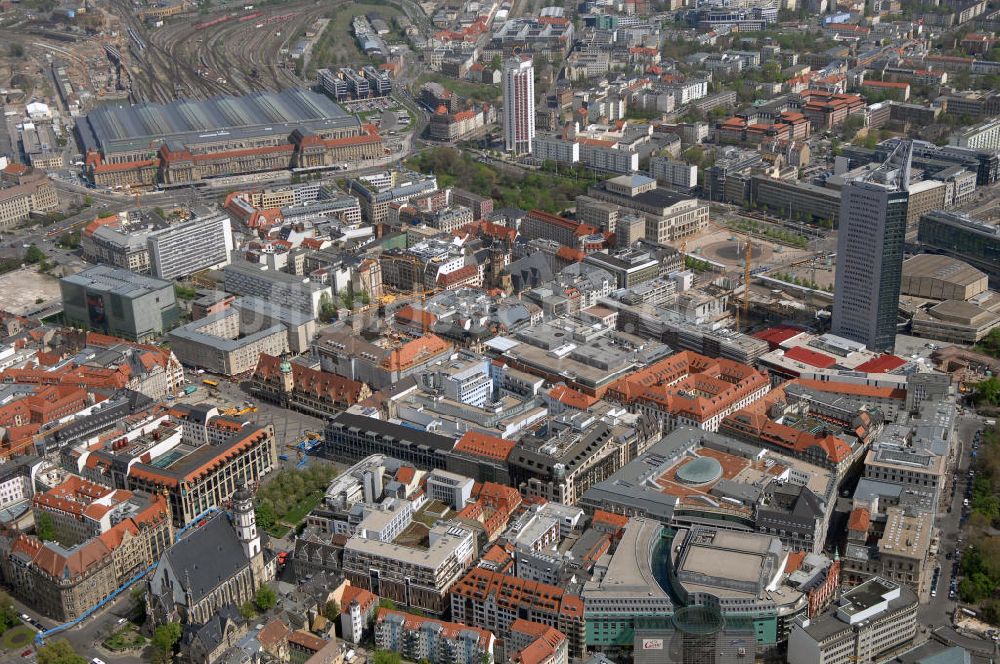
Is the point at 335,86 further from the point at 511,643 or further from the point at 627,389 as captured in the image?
the point at 511,643

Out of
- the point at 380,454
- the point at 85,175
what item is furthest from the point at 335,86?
the point at 380,454

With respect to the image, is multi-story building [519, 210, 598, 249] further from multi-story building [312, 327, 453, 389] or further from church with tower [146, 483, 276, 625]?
church with tower [146, 483, 276, 625]

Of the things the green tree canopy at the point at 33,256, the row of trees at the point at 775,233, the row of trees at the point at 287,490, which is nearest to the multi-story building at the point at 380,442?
the row of trees at the point at 287,490

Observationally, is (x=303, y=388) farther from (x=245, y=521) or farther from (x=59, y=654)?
(x=59, y=654)

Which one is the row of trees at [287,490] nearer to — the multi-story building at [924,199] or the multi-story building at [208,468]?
the multi-story building at [208,468]

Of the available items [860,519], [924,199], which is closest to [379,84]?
[924,199]

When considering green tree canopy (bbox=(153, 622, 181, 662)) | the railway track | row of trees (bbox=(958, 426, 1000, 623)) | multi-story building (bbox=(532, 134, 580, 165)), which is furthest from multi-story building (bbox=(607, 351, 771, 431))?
the railway track
